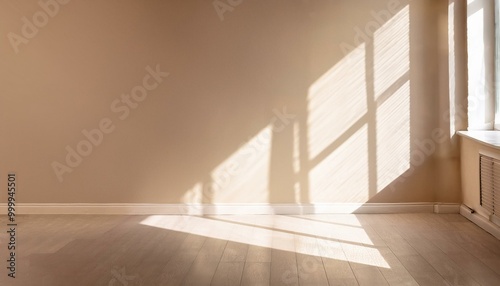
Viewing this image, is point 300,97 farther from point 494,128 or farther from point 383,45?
point 494,128

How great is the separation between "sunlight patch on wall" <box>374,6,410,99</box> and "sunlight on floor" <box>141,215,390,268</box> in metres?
1.37

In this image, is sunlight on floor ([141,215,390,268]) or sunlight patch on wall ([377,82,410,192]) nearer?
sunlight on floor ([141,215,390,268])

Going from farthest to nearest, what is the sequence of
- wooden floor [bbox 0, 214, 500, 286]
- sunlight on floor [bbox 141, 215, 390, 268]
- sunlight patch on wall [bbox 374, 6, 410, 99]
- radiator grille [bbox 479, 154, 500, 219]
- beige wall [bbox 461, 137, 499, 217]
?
sunlight patch on wall [bbox 374, 6, 410, 99]
beige wall [bbox 461, 137, 499, 217]
radiator grille [bbox 479, 154, 500, 219]
sunlight on floor [bbox 141, 215, 390, 268]
wooden floor [bbox 0, 214, 500, 286]

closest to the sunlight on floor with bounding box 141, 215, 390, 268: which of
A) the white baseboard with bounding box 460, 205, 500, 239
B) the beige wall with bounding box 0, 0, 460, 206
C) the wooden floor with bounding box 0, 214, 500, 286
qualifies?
the wooden floor with bounding box 0, 214, 500, 286

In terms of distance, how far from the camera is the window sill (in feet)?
16.4

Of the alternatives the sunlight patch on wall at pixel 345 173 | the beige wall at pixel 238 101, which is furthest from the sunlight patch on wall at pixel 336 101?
the sunlight patch on wall at pixel 345 173

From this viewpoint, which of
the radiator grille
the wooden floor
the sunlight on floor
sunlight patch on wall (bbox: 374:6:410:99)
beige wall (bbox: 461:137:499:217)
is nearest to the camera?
the wooden floor

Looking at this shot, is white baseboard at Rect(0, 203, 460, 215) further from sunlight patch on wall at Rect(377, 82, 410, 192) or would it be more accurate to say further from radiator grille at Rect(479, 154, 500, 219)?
radiator grille at Rect(479, 154, 500, 219)

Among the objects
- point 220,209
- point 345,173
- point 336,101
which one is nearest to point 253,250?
point 220,209

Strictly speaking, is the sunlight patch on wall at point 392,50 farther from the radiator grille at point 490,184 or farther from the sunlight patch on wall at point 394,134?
the radiator grille at point 490,184

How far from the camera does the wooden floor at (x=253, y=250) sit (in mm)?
4125

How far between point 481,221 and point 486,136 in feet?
2.31

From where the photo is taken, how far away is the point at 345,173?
20.5ft

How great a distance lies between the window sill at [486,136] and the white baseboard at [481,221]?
64 centimetres
